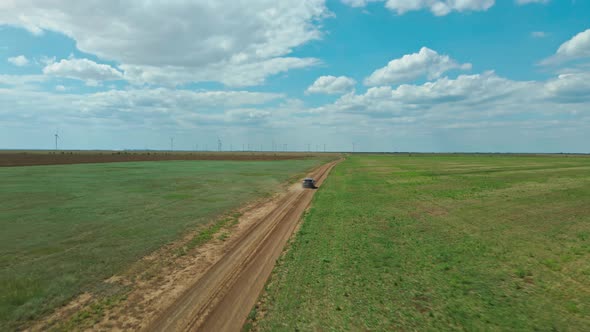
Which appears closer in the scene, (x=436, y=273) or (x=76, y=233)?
(x=436, y=273)

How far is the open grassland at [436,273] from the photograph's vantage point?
27.8ft

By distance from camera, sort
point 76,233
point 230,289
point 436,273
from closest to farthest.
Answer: point 230,289 → point 436,273 → point 76,233

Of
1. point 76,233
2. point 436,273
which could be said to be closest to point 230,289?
point 436,273

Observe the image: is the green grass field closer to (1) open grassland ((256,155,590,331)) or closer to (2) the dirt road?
(2) the dirt road

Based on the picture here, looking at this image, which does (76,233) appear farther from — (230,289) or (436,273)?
(436,273)

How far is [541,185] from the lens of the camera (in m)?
34.8

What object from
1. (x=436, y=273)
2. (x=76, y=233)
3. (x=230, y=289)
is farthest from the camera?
(x=76, y=233)

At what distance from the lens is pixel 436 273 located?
38.4ft

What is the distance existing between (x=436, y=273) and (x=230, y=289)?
8.20m

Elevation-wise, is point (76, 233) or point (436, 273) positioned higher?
point (76, 233)

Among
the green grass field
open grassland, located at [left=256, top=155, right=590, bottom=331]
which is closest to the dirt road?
open grassland, located at [left=256, top=155, right=590, bottom=331]

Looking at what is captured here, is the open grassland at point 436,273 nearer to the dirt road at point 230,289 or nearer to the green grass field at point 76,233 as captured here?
the dirt road at point 230,289

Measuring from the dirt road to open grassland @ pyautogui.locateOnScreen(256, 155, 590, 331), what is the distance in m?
0.66

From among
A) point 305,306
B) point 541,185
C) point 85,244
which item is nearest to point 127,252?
point 85,244
